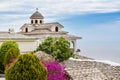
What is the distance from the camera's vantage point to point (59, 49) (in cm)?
3238

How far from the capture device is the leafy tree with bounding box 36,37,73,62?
3131cm

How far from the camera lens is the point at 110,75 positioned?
19.5 metres

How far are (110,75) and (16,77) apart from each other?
6.21 meters

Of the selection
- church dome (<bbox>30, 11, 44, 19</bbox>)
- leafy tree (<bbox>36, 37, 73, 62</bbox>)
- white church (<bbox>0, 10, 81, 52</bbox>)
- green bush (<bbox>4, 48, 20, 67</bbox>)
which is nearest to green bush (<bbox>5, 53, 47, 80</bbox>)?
green bush (<bbox>4, 48, 20, 67</bbox>)

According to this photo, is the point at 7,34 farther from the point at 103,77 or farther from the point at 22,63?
the point at 22,63

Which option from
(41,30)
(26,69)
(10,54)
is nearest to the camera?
(26,69)

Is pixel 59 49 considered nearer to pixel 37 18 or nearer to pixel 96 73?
pixel 96 73

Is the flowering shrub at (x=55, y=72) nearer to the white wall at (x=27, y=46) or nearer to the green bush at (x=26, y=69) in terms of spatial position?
the green bush at (x=26, y=69)

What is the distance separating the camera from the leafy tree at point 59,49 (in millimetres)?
31309

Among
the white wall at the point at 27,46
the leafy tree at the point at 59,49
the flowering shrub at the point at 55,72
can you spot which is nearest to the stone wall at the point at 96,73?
the flowering shrub at the point at 55,72

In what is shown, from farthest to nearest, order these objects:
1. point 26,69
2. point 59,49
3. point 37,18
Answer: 1. point 37,18
2. point 59,49
3. point 26,69

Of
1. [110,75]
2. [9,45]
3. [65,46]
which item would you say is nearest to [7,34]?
[65,46]

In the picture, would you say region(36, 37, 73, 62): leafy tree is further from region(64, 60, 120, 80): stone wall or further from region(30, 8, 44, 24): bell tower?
region(30, 8, 44, 24): bell tower

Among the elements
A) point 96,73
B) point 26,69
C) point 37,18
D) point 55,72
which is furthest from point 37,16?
point 26,69
